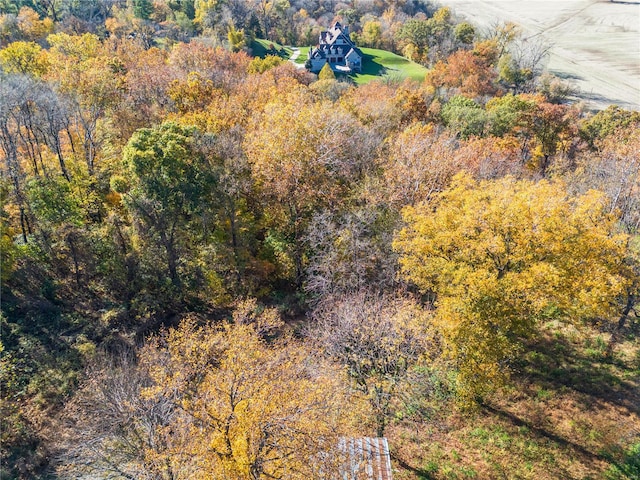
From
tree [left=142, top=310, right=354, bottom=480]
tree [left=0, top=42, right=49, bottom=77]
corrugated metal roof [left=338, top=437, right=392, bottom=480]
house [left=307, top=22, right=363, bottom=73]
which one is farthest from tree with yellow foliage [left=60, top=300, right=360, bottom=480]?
house [left=307, top=22, right=363, bottom=73]

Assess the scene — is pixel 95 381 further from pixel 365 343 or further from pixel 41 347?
pixel 365 343

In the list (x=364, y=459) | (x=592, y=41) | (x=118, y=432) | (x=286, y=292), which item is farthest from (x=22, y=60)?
(x=592, y=41)

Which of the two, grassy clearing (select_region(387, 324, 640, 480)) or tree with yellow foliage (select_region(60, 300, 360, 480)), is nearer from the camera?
tree with yellow foliage (select_region(60, 300, 360, 480))

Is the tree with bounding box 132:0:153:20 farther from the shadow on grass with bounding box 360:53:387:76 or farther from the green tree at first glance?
the green tree

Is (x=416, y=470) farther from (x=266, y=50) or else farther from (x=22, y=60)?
(x=266, y=50)

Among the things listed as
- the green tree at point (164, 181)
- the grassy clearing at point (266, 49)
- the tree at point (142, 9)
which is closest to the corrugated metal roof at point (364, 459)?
the green tree at point (164, 181)
